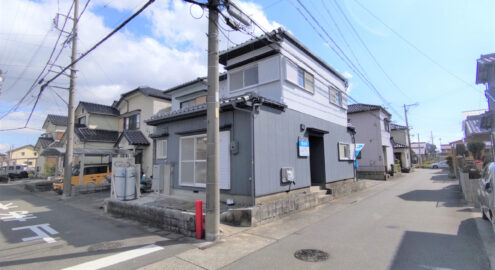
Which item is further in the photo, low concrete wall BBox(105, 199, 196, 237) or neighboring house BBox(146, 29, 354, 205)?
neighboring house BBox(146, 29, 354, 205)

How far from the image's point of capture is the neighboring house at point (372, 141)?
2052 cm

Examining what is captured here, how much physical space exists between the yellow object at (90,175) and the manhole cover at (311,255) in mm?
15956

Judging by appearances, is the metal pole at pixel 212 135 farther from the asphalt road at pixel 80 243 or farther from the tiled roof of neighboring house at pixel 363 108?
the tiled roof of neighboring house at pixel 363 108

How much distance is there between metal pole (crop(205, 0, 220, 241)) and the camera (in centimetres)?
551

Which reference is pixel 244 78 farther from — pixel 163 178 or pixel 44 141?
pixel 44 141

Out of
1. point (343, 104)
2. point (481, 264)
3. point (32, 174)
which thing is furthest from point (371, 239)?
point (32, 174)

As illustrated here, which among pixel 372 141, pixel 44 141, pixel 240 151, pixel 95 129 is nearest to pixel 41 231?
pixel 240 151

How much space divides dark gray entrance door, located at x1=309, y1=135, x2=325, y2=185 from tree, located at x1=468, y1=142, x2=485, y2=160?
52.2ft

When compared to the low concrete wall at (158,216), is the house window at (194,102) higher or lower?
higher

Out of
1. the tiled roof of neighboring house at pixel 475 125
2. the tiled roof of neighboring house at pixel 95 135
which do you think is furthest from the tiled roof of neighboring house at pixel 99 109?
the tiled roof of neighboring house at pixel 475 125

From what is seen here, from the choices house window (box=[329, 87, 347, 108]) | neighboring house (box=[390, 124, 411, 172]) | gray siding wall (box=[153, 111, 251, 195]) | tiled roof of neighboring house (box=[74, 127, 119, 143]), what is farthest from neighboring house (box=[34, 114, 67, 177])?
neighboring house (box=[390, 124, 411, 172])

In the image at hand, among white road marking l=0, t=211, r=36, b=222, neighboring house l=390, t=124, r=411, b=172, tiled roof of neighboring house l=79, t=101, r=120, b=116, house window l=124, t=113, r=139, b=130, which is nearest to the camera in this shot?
white road marking l=0, t=211, r=36, b=222

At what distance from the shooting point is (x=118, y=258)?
4.61 meters

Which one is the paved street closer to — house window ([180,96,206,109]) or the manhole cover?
the manhole cover
